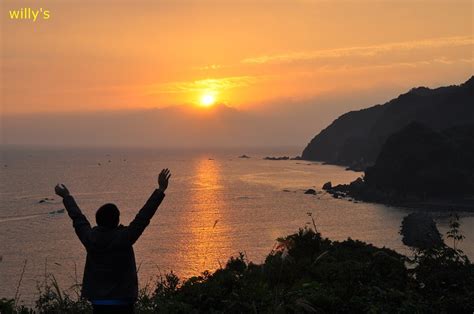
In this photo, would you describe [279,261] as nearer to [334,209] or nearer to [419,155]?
[334,209]

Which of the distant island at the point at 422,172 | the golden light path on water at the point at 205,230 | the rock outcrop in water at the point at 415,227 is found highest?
the distant island at the point at 422,172

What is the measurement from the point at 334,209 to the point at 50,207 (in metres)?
49.4

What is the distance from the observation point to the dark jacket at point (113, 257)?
489cm

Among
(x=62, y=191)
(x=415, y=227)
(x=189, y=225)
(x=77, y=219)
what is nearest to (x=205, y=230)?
(x=189, y=225)

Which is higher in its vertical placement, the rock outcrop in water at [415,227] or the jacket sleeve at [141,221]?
the jacket sleeve at [141,221]

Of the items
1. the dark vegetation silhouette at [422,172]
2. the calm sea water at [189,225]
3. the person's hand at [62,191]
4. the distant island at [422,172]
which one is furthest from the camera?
the dark vegetation silhouette at [422,172]

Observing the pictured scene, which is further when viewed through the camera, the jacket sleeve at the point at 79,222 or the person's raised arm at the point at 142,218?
the jacket sleeve at the point at 79,222

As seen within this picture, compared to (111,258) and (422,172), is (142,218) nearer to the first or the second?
(111,258)

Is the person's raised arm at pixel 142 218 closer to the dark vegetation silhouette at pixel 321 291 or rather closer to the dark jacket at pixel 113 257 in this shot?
the dark jacket at pixel 113 257

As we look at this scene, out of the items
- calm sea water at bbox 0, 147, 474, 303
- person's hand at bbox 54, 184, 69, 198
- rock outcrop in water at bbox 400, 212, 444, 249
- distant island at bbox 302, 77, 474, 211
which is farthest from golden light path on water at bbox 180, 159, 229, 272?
distant island at bbox 302, 77, 474, 211

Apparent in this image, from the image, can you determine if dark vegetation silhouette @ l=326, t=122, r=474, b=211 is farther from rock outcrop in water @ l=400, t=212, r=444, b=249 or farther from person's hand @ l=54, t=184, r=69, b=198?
person's hand @ l=54, t=184, r=69, b=198

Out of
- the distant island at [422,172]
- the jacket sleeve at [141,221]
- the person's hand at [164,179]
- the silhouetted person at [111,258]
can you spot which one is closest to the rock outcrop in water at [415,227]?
the distant island at [422,172]

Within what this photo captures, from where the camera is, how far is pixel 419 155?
106m

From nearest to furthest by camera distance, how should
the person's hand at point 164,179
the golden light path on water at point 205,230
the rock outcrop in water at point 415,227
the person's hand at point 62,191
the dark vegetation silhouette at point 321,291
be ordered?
1. the person's hand at point 164,179
2. the person's hand at point 62,191
3. the dark vegetation silhouette at point 321,291
4. the golden light path on water at point 205,230
5. the rock outcrop in water at point 415,227
